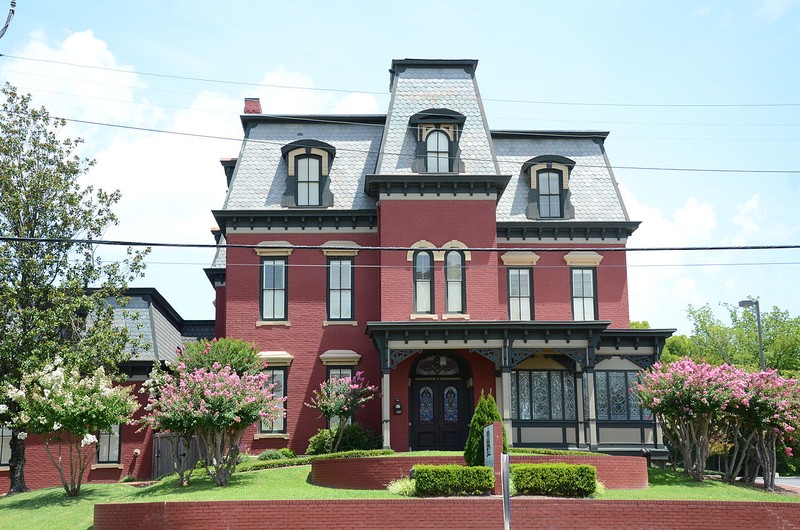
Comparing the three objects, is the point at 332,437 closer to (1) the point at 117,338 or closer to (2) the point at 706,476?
(1) the point at 117,338

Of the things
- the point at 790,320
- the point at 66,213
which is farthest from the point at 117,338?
the point at 790,320

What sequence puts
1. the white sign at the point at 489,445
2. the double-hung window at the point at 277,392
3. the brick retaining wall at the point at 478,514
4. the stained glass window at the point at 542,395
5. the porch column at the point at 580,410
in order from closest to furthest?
the white sign at the point at 489,445, the brick retaining wall at the point at 478,514, the porch column at the point at 580,410, the stained glass window at the point at 542,395, the double-hung window at the point at 277,392

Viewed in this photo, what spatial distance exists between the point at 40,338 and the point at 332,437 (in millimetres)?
9739

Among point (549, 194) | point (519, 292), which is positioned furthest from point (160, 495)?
point (549, 194)

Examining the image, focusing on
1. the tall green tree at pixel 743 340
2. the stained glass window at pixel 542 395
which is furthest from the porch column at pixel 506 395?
the tall green tree at pixel 743 340

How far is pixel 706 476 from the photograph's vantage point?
2845cm

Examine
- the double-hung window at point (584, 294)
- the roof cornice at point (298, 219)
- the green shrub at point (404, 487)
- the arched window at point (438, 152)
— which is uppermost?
the arched window at point (438, 152)

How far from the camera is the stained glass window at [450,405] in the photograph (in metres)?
32.0

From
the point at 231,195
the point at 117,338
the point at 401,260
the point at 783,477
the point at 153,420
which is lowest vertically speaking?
the point at 783,477

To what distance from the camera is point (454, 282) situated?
32.2 metres

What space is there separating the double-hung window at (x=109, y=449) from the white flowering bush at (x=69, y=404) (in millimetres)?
4731

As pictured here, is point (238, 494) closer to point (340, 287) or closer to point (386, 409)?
point (386, 409)

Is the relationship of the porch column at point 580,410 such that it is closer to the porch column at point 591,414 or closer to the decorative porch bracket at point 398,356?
the porch column at point 591,414

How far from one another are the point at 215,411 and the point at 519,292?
13629mm
